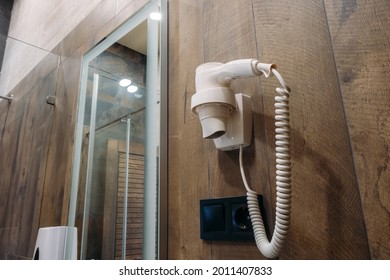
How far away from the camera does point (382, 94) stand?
40 centimetres

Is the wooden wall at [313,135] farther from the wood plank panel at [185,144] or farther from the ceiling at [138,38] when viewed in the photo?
the ceiling at [138,38]

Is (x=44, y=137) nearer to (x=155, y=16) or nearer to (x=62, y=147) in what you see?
(x=62, y=147)

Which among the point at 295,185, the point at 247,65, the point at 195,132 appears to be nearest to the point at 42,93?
the point at 195,132

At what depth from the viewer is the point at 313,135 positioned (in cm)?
45

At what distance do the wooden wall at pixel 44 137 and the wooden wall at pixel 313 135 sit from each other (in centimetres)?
53

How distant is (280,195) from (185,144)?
294mm

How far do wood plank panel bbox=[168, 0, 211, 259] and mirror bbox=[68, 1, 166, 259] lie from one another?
0.12ft

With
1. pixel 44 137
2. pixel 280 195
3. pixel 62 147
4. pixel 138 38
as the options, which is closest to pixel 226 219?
pixel 280 195

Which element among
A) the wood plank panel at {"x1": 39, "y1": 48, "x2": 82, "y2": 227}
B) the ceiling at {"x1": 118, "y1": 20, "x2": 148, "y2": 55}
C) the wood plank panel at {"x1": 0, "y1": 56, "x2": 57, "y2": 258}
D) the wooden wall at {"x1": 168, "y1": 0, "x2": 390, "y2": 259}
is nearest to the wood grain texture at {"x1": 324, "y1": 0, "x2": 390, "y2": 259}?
the wooden wall at {"x1": 168, "y1": 0, "x2": 390, "y2": 259}

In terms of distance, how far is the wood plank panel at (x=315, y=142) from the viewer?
1.32 ft

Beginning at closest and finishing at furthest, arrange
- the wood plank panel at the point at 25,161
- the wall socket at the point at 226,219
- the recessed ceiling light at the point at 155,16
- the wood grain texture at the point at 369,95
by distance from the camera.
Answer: the wood grain texture at the point at 369,95 < the wall socket at the point at 226,219 < the recessed ceiling light at the point at 155,16 < the wood plank panel at the point at 25,161

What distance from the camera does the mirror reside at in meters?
0.71

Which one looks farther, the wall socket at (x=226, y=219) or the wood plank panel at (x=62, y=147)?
the wood plank panel at (x=62, y=147)

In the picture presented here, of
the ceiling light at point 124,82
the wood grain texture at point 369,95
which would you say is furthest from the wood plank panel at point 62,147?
the wood grain texture at point 369,95
